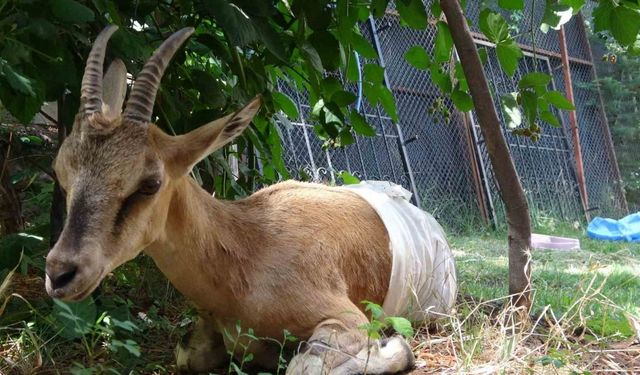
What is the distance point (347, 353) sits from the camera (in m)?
2.78

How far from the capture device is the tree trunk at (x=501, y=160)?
11.1 feet

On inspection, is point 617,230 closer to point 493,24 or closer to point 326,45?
point 493,24

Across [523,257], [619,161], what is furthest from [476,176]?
[523,257]

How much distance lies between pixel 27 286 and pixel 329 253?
164 centimetres

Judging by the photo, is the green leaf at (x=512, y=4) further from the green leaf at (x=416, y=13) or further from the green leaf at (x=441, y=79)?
the green leaf at (x=441, y=79)

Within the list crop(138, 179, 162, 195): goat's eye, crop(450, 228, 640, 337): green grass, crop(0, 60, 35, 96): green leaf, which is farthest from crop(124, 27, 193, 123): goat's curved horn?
crop(450, 228, 640, 337): green grass

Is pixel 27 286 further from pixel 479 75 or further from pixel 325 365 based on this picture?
pixel 479 75

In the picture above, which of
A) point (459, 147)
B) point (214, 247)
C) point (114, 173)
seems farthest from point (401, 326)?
point (459, 147)

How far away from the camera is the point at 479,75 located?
339cm

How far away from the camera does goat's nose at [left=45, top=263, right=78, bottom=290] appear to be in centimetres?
232

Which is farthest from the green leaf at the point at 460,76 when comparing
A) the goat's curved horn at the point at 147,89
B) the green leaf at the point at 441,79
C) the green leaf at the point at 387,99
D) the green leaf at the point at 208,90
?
the goat's curved horn at the point at 147,89

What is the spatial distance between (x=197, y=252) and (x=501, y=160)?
151 cm

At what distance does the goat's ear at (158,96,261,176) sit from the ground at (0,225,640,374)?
24.3 inches

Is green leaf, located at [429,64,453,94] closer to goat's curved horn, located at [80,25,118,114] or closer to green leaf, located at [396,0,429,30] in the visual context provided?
green leaf, located at [396,0,429,30]
